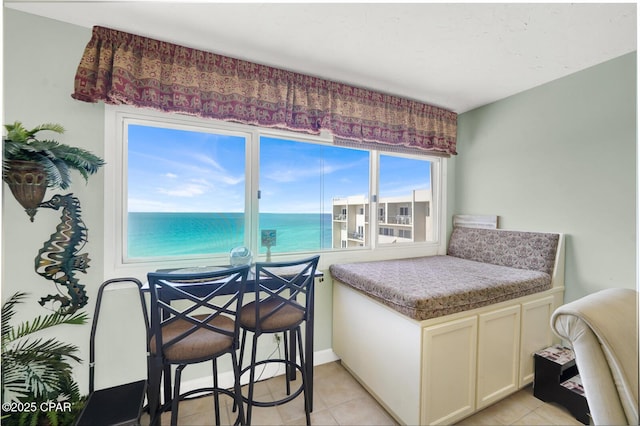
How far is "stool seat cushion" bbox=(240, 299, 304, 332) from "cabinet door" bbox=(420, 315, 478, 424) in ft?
2.52

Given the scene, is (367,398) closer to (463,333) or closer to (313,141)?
(463,333)

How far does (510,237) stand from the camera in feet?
7.57

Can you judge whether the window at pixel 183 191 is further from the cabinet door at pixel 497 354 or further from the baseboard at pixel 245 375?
the cabinet door at pixel 497 354

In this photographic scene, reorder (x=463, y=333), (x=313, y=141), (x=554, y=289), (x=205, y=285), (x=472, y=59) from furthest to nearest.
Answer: (x=313, y=141) → (x=554, y=289) → (x=472, y=59) → (x=463, y=333) → (x=205, y=285)

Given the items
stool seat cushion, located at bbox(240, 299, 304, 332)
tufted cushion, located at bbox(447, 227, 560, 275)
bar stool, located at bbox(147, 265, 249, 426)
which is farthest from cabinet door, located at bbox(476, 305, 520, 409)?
bar stool, located at bbox(147, 265, 249, 426)

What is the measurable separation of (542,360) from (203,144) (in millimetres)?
2935

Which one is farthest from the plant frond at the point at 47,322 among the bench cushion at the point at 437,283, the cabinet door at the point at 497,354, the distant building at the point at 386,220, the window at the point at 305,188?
the cabinet door at the point at 497,354

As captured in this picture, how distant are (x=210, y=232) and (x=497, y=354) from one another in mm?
2201

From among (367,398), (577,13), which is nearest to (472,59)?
(577,13)

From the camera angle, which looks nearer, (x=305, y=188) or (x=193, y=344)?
(x=193, y=344)

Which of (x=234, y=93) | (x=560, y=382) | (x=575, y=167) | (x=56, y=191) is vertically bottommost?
(x=560, y=382)

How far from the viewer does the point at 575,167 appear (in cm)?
203

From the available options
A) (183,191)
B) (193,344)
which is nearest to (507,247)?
(193,344)

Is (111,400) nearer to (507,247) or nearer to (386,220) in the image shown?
(386,220)
